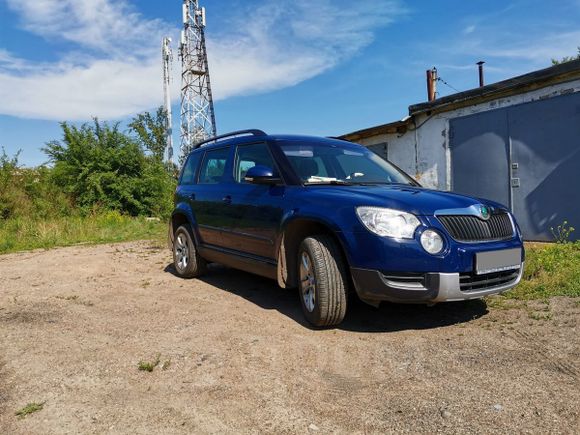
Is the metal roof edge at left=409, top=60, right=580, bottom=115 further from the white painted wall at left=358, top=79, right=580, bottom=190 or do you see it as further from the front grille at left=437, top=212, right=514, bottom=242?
the front grille at left=437, top=212, right=514, bottom=242

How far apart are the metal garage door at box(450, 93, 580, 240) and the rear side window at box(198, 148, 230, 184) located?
5.71 metres

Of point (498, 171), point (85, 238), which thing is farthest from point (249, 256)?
point (85, 238)

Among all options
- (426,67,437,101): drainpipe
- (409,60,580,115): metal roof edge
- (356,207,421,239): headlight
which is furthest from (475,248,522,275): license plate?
(426,67,437,101): drainpipe

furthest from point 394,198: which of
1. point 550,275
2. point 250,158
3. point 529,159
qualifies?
point 529,159

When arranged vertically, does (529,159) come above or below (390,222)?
above

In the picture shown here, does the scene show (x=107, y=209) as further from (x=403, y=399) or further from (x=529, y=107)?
(x=403, y=399)

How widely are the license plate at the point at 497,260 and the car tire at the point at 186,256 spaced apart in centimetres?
375

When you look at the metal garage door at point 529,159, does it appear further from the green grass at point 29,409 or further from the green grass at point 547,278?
the green grass at point 29,409

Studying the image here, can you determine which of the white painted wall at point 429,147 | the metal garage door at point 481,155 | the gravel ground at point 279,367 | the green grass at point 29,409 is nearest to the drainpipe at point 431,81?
the white painted wall at point 429,147

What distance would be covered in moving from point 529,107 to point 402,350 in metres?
6.58

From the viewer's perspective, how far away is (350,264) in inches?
144

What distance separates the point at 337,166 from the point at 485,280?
1826 mm

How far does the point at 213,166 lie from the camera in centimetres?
590

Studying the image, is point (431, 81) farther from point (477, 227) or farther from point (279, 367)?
point (279, 367)
